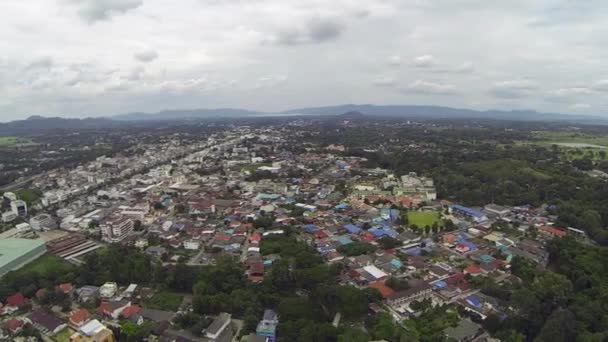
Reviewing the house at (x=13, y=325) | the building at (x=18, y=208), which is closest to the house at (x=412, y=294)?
the house at (x=13, y=325)

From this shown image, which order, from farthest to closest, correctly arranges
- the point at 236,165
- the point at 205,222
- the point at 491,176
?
the point at 236,165
the point at 491,176
the point at 205,222

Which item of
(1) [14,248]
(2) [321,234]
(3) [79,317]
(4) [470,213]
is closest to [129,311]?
(3) [79,317]

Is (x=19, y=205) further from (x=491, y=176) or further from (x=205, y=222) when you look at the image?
(x=491, y=176)

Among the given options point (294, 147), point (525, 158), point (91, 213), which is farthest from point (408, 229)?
point (294, 147)

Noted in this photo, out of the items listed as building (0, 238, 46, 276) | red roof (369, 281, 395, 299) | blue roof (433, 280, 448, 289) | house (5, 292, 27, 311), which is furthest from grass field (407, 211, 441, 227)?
building (0, 238, 46, 276)

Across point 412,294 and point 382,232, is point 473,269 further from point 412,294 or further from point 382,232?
point 382,232

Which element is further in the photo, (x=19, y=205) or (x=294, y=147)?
(x=294, y=147)

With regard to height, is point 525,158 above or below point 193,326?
above

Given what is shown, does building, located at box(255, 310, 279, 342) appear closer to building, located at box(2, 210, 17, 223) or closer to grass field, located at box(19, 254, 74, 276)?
grass field, located at box(19, 254, 74, 276)
